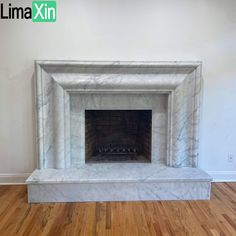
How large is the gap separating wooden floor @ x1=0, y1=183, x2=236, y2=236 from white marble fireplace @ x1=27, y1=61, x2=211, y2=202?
0.44ft

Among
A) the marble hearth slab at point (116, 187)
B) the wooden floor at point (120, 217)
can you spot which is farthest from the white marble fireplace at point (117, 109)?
the wooden floor at point (120, 217)

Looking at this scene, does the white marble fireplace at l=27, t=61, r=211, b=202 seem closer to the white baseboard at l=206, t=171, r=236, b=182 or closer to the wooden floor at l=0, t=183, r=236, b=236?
the wooden floor at l=0, t=183, r=236, b=236

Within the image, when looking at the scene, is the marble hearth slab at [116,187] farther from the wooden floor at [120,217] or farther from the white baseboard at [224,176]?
the white baseboard at [224,176]

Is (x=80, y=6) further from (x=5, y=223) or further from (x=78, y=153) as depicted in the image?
(x=5, y=223)

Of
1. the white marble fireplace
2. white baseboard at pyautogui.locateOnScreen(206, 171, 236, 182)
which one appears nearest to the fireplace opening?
the white marble fireplace

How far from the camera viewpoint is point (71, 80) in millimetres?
2934

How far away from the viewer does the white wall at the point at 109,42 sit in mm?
3016

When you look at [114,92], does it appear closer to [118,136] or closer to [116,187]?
[118,136]

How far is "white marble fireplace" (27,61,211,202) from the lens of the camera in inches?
108

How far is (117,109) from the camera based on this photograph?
315 centimetres

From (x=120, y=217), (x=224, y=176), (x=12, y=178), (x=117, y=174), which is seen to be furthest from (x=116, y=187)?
(x=224, y=176)

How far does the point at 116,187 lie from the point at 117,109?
924 millimetres

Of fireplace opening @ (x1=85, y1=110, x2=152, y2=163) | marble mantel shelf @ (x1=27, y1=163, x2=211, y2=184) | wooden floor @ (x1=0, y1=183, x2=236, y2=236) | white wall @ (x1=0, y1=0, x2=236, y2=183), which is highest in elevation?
white wall @ (x1=0, y1=0, x2=236, y2=183)

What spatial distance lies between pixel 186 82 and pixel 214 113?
0.57 metres
